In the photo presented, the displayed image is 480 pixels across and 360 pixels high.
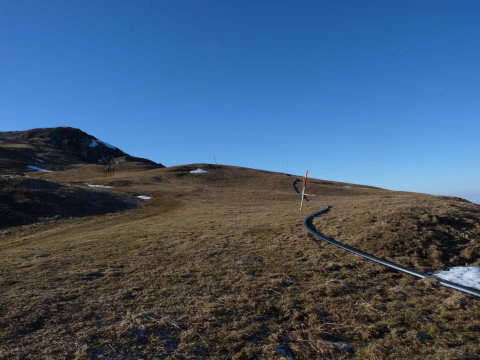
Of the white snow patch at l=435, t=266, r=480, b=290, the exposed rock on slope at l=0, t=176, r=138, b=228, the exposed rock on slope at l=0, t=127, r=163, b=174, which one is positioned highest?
the exposed rock on slope at l=0, t=127, r=163, b=174

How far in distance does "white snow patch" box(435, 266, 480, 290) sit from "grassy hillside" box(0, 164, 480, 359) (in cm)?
53

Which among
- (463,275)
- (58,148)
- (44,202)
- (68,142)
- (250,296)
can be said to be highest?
(68,142)

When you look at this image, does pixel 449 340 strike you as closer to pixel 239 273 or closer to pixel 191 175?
pixel 239 273

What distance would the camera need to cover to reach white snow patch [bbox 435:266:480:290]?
9859mm

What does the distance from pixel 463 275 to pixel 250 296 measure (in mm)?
8180

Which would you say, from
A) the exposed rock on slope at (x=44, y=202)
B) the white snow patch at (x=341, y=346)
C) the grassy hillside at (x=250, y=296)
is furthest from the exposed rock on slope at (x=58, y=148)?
the white snow patch at (x=341, y=346)

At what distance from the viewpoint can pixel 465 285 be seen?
9.70m

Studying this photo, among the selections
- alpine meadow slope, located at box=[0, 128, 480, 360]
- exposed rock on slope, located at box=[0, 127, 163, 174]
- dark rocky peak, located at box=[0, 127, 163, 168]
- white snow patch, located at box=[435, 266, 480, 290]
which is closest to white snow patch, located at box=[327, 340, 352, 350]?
alpine meadow slope, located at box=[0, 128, 480, 360]

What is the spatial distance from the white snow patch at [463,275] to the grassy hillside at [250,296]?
1.75ft

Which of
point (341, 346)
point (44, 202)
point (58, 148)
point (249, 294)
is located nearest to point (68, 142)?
point (58, 148)

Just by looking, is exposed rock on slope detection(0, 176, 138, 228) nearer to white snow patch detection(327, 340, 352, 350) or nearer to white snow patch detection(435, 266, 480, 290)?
white snow patch detection(327, 340, 352, 350)

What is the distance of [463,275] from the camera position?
34.6ft

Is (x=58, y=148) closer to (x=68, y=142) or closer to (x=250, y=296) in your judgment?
(x=68, y=142)

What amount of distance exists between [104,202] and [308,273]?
109 ft
